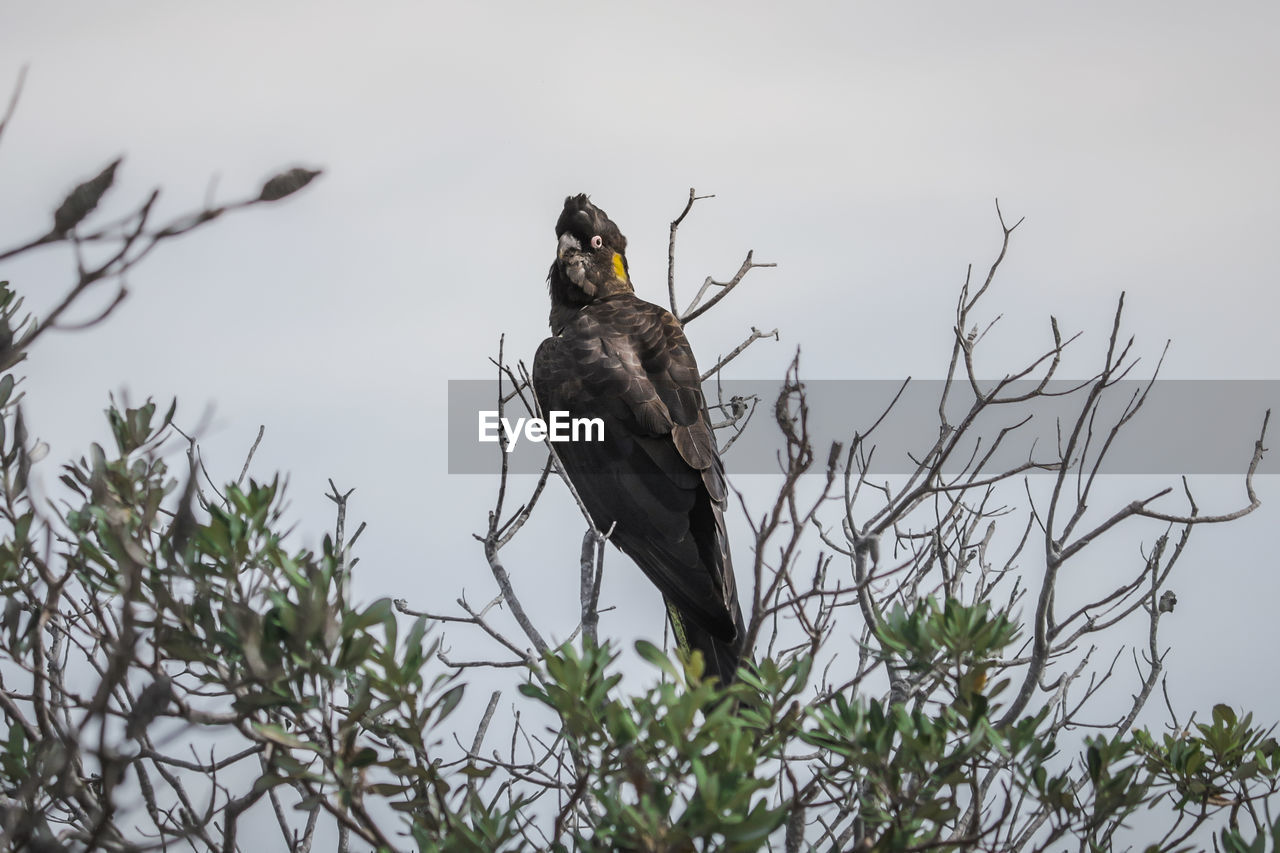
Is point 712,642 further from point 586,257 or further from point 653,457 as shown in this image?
point 586,257

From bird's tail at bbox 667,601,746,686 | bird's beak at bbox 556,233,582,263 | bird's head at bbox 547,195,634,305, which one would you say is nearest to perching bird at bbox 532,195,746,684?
bird's tail at bbox 667,601,746,686

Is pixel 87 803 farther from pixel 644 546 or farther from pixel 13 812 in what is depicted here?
pixel 644 546

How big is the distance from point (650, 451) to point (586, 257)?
156cm

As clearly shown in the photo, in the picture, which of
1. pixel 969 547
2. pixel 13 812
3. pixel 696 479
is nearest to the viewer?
pixel 13 812

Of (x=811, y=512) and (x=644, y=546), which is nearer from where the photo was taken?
(x=811, y=512)

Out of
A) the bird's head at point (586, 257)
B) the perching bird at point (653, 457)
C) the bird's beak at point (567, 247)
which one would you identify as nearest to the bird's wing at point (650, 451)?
the perching bird at point (653, 457)

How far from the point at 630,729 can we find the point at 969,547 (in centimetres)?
232

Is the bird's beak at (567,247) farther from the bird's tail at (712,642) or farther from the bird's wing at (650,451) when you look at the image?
the bird's tail at (712,642)

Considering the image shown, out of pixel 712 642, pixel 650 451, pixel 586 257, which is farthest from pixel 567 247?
pixel 712 642

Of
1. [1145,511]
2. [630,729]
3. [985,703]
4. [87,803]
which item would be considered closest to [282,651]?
[87,803]

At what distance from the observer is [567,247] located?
5340mm

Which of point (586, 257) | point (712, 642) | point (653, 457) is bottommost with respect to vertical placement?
point (712, 642)

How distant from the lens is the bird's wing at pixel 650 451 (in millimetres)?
3793

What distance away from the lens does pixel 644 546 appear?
3949 mm
